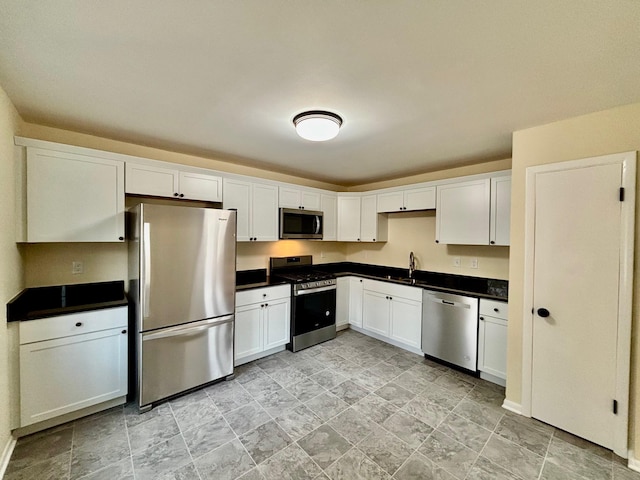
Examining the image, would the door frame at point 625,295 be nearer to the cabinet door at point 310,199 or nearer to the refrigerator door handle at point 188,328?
the cabinet door at point 310,199

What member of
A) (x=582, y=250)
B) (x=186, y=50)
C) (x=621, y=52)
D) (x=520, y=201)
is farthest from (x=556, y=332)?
(x=186, y=50)

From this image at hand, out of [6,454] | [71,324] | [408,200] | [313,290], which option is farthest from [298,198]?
[6,454]

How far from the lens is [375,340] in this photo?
389cm

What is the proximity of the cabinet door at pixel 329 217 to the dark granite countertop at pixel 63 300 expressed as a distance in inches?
104

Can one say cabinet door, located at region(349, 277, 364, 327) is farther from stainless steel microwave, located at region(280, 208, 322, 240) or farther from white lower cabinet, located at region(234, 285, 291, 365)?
white lower cabinet, located at region(234, 285, 291, 365)

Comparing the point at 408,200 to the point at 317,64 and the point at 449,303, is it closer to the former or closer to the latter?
the point at 449,303

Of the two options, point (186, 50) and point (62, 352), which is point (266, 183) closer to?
point (186, 50)

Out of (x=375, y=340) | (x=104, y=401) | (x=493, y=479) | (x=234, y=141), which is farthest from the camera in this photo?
(x=375, y=340)

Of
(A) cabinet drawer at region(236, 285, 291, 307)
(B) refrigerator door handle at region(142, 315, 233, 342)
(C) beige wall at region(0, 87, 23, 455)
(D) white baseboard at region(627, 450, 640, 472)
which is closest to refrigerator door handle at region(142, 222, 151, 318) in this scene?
(B) refrigerator door handle at region(142, 315, 233, 342)

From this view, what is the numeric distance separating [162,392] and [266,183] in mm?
2481

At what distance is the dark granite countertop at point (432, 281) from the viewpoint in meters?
3.01

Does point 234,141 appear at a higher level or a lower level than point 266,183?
higher

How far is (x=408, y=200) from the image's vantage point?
12.3 feet

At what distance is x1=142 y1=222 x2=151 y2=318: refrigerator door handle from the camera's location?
2.25 metres
